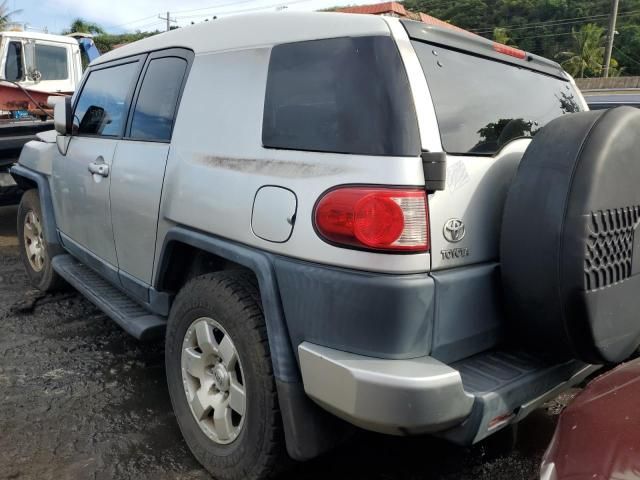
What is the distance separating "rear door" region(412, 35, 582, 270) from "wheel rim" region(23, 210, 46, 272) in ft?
12.6

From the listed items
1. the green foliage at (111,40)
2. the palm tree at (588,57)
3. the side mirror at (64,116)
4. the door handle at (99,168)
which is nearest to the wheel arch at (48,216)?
the side mirror at (64,116)

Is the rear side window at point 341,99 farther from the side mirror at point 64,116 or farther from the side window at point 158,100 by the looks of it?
the side mirror at point 64,116

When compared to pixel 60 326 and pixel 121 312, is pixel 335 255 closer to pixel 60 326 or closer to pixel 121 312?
pixel 121 312

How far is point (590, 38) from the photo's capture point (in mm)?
47438

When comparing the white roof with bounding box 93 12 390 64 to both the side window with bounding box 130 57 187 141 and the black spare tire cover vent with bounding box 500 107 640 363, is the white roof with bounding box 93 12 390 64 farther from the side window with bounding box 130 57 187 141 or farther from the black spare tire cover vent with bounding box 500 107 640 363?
the black spare tire cover vent with bounding box 500 107 640 363

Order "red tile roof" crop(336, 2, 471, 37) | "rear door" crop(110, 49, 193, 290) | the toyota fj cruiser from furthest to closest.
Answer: "rear door" crop(110, 49, 193, 290) → "red tile roof" crop(336, 2, 471, 37) → the toyota fj cruiser

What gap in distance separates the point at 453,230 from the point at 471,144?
1.22 feet

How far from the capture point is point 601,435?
4.78 ft

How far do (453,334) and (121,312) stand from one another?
79.4 inches

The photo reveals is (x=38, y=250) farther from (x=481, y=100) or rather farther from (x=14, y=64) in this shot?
(x=14, y=64)

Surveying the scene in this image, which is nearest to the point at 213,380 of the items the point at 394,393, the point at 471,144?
the point at 394,393

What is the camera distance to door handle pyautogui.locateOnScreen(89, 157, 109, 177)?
3.22 meters

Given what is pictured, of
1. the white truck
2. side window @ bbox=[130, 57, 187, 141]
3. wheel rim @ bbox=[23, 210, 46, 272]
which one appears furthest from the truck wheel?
the white truck

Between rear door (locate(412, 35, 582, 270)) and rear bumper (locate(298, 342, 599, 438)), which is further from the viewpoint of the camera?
rear door (locate(412, 35, 582, 270))
